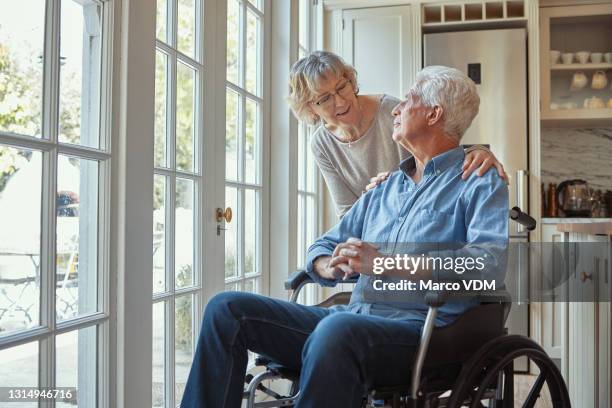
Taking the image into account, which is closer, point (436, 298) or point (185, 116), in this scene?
point (436, 298)

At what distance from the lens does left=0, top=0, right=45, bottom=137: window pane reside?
45.8 inches

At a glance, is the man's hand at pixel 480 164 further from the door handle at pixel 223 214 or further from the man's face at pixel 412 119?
the door handle at pixel 223 214

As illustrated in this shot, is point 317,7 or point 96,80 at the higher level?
point 317,7

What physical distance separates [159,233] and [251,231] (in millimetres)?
867

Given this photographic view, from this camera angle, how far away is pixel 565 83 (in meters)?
4.24

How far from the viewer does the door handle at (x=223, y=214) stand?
7.39ft

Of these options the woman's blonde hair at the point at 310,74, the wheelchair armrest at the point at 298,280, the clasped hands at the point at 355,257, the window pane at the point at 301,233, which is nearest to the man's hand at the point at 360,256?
the clasped hands at the point at 355,257

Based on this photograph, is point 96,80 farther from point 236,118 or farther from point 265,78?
point 265,78

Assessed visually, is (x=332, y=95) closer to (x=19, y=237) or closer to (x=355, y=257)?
(x=355, y=257)

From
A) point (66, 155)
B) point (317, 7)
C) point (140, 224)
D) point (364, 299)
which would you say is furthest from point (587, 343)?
point (317, 7)

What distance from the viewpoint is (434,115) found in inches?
64.6

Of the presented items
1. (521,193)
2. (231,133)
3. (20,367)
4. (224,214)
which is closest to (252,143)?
(231,133)

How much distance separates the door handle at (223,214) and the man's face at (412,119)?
2.76 ft

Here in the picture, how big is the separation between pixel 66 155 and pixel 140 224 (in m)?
0.31
